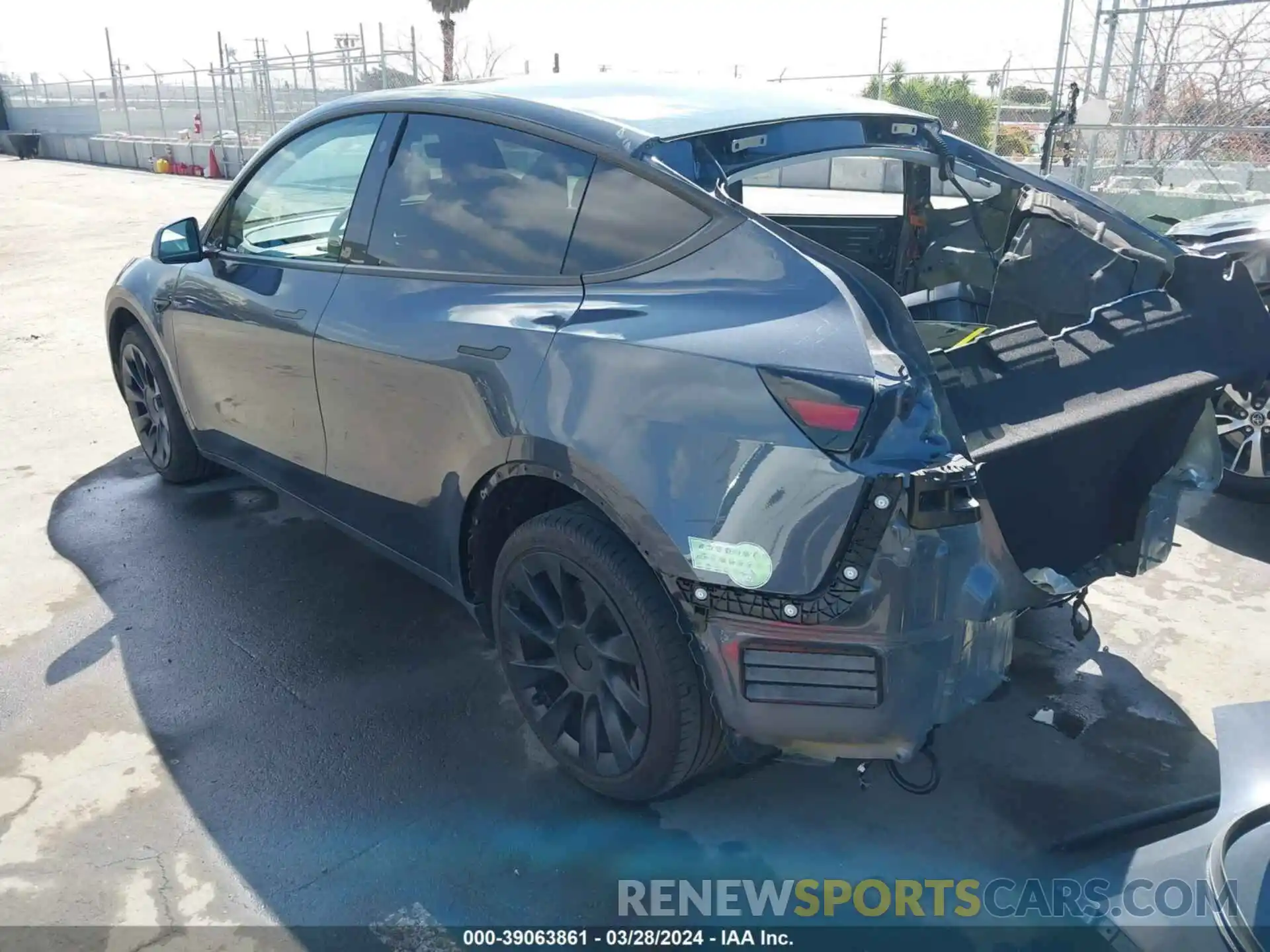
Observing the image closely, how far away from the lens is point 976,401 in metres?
2.34

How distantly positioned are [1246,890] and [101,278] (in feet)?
38.3

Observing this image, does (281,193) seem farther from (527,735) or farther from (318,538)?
(527,735)

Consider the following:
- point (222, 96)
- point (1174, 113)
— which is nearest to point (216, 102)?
point (222, 96)

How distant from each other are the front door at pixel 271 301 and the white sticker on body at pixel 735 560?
1.71 meters

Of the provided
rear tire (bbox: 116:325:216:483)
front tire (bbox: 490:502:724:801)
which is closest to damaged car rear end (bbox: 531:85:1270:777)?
front tire (bbox: 490:502:724:801)

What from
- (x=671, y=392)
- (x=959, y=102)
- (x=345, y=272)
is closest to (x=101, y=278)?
(x=345, y=272)

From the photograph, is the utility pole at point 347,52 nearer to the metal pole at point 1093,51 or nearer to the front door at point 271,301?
the metal pole at point 1093,51

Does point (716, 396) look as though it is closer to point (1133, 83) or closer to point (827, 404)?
point (827, 404)

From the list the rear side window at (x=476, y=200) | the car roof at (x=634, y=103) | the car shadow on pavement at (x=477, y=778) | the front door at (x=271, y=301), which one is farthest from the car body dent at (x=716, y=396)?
the front door at (x=271, y=301)

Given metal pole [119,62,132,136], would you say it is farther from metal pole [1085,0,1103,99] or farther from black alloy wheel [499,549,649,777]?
black alloy wheel [499,549,649,777]

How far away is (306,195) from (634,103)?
1760mm

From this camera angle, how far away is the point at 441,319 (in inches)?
110

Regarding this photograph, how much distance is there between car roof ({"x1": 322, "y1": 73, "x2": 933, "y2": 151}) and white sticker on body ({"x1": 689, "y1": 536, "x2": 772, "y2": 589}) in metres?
1.07

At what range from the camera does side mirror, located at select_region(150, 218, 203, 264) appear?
3.96 meters
